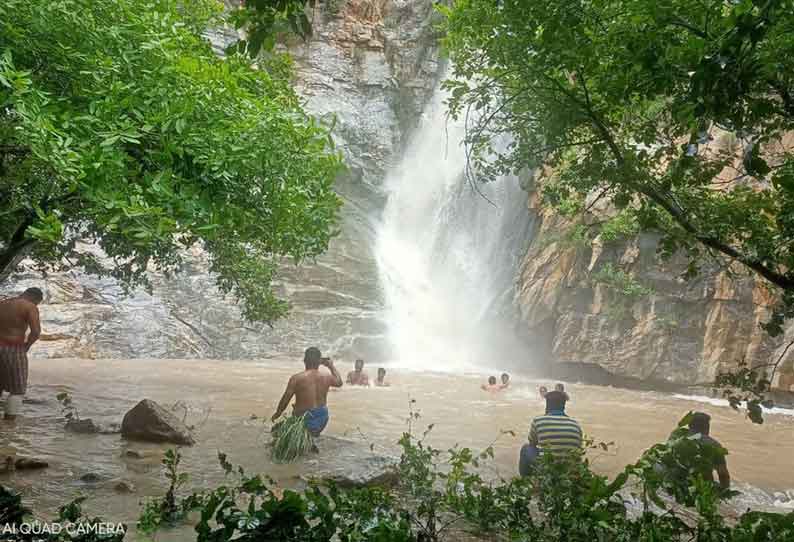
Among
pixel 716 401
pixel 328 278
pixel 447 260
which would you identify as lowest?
pixel 716 401

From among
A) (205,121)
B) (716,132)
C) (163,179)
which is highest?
(716,132)

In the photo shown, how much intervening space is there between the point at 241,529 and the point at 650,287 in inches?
622

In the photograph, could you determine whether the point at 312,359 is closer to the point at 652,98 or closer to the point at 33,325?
the point at 33,325

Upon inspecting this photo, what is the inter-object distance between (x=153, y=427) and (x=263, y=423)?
1.87 metres

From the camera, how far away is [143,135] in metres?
A: 4.11

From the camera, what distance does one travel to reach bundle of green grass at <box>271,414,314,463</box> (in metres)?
6.14

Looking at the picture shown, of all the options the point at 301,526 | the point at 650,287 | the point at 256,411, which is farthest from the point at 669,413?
the point at 301,526

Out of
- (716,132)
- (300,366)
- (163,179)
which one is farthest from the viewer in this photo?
(300,366)

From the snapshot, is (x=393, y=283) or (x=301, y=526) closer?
(x=301, y=526)

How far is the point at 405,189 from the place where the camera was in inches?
1262

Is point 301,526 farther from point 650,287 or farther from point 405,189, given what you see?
point 405,189

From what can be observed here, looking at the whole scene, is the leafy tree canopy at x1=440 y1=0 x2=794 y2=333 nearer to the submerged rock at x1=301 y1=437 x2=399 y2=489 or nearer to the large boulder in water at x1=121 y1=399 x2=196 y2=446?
the submerged rock at x1=301 y1=437 x2=399 y2=489

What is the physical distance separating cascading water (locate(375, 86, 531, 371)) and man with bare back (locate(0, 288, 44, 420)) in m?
14.3

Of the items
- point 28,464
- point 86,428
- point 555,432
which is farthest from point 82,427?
point 555,432
